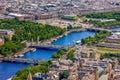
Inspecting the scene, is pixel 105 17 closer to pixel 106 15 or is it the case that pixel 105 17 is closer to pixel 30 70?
pixel 106 15

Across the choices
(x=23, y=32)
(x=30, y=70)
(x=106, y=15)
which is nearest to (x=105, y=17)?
(x=106, y=15)

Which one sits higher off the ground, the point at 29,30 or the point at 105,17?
the point at 29,30

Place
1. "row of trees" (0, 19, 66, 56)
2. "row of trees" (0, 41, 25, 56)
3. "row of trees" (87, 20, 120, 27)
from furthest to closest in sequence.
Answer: "row of trees" (87, 20, 120, 27)
"row of trees" (0, 19, 66, 56)
"row of trees" (0, 41, 25, 56)

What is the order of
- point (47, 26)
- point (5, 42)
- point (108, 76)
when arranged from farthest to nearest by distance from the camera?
point (47, 26)
point (5, 42)
point (108, 76)

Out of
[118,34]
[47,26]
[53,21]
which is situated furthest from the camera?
[53,21]

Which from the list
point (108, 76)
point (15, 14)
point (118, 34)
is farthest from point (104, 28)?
point (108, 76)

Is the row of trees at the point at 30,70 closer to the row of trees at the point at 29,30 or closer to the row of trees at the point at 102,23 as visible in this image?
the row of trees at the point at 29,30

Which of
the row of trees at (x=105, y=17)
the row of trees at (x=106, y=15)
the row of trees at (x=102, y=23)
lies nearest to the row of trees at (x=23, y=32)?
the row of trees at (x=102, y=23)

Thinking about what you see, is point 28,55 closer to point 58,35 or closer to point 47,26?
point 58,35

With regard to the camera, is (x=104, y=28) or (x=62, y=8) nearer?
(x=104, y=28)

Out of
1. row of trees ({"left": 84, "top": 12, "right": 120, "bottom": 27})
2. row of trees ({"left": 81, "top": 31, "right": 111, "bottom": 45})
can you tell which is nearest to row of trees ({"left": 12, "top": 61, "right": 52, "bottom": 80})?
row of trees ({"left": 81, "top": 31, "right": 111, "bottom": 45})

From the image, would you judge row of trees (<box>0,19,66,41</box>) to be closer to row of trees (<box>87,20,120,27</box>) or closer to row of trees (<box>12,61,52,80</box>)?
row of trees (<box>87,20,120,27</box>)
